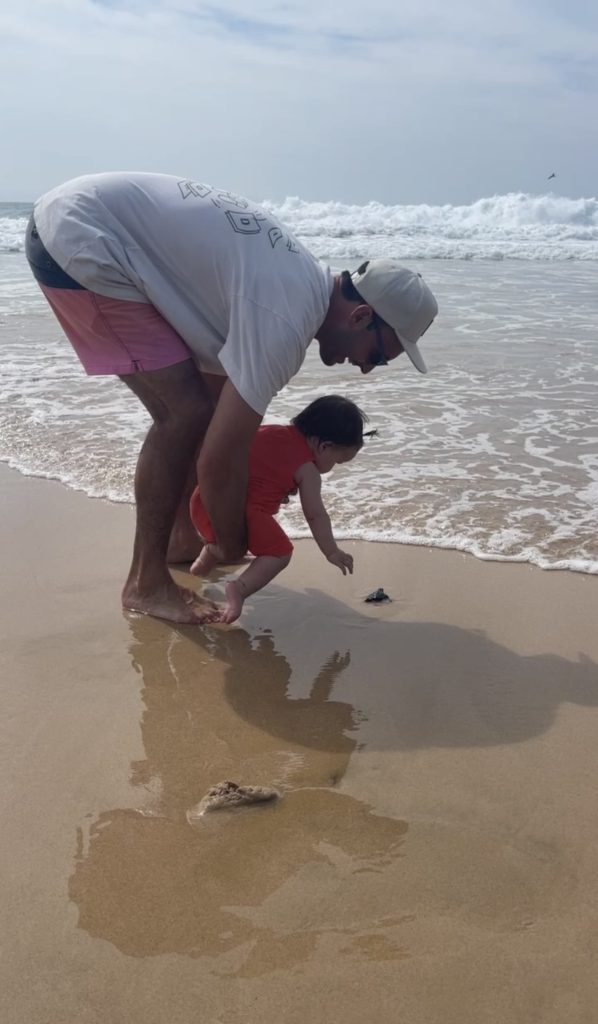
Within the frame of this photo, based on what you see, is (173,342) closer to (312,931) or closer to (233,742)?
(233,742)

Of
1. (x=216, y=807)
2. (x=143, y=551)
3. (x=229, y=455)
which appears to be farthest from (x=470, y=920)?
(x=143, y=551)

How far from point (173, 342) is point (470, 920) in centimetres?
176

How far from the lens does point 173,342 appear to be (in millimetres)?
2754

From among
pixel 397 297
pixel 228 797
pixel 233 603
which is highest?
pixel 397 297

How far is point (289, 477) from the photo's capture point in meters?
2.96

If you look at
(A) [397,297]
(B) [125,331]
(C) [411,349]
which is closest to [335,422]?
(C) [411,349]

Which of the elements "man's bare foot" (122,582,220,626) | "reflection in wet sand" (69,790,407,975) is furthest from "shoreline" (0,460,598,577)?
"reflection in wet sand" (69,790,407,975)

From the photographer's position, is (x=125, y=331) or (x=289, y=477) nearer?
(x=125, y=331)

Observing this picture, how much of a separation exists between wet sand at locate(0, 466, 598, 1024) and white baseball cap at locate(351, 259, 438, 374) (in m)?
0.90

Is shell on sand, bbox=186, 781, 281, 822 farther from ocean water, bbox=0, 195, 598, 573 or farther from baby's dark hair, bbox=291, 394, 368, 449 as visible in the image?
ocean water, bbox=0, 195, 598, 573

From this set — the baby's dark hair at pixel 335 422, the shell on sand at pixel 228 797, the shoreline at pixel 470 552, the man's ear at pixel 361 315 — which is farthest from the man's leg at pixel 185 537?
the shell on sand at pixel 228 797

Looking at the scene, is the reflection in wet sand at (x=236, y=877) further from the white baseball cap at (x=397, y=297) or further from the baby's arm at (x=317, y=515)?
the white baseball cap at (x=397, y=297)

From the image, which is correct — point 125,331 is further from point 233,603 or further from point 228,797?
point 228,797

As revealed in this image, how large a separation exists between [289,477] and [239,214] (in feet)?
2.62
